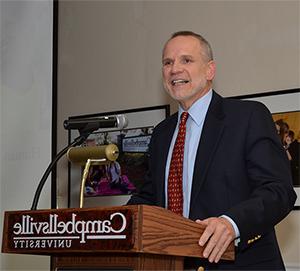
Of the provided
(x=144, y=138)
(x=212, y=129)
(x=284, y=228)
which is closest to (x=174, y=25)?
(x=144, y=138)

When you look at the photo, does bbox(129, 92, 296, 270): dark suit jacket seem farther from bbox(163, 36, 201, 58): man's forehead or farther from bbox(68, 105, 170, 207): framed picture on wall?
bbox(68, 105, 170, 207): framed picture on wall

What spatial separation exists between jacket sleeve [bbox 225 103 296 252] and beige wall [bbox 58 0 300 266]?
1231mm

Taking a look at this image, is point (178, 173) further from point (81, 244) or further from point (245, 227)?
point (81, 244)

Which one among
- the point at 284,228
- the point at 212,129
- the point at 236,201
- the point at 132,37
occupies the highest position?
the point at 132,37

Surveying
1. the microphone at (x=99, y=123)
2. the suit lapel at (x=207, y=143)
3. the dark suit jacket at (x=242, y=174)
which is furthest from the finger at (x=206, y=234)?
the microphone at (x=99, y=123)

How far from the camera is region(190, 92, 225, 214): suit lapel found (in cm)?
228

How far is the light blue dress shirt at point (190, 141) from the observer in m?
2.35

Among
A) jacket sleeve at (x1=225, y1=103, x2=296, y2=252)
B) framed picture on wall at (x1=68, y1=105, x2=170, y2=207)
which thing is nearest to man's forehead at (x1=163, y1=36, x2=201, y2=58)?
jacket sleeve at (x1=225, y1=103, x2=296, y2=252)

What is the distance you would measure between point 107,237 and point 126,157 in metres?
2.37

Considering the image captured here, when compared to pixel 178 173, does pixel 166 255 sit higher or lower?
lower

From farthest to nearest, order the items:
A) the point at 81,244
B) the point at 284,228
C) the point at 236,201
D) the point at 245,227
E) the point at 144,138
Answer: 1. the point at 144,138
2. the point at 284,228
3. the point at 236,201
4. the point at 245,227
5. the point at 81,244

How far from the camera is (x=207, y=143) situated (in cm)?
235

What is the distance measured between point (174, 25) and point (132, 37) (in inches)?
13.3

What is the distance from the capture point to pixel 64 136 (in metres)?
4.47
